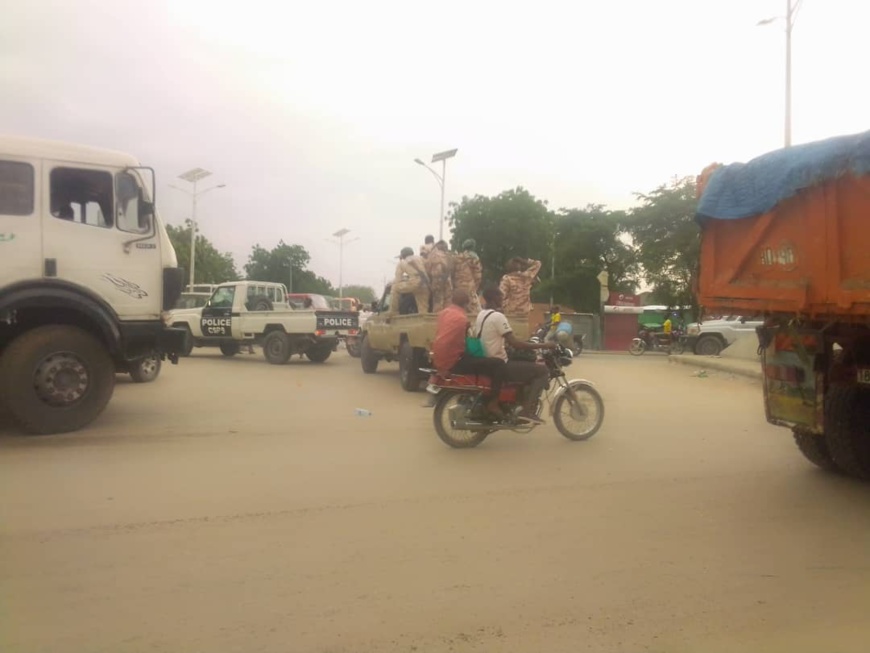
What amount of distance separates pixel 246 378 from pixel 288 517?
9.40 meters

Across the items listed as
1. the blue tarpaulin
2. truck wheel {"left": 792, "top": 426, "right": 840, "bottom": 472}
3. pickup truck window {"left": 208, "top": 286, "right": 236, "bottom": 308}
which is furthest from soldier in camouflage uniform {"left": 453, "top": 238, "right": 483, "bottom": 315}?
pickup truck window {"left": 208, "top": 286, "right": 236, "bottom": 308}

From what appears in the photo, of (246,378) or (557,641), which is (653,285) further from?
(557,641)

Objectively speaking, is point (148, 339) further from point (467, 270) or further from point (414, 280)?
point (467, 270)

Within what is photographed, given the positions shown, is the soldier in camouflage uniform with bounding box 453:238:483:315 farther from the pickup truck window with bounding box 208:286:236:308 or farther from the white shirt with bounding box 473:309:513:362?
the pickup truck window with bounding box 208:286:236:308

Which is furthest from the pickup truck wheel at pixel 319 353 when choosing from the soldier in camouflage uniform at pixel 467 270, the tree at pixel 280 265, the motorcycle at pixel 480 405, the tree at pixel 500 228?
the tree at pixel 280 265

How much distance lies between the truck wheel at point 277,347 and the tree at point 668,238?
20.4m

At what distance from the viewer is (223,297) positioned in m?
18.2

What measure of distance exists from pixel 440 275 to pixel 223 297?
24.7ft

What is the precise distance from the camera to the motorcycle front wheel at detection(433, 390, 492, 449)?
7562 millimetres

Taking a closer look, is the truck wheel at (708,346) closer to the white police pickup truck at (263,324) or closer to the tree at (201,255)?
the white police pickup truck at (263,324)

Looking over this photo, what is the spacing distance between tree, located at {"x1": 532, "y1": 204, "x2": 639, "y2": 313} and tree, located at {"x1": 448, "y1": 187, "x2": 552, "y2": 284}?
3231mm

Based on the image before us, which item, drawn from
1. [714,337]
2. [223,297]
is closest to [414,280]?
[223,297]

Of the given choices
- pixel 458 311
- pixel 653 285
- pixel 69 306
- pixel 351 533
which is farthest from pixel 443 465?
pixel 653 285

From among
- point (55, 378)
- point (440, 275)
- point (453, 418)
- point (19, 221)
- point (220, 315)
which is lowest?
point (453, 418)
